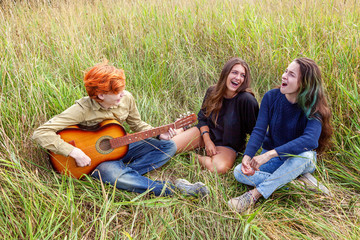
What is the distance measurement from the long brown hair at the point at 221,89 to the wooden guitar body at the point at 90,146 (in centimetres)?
98

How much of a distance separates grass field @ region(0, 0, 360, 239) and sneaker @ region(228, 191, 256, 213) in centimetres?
7

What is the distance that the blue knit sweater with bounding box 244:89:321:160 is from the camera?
2.30 m

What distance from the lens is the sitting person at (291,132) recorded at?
2318 millimetres

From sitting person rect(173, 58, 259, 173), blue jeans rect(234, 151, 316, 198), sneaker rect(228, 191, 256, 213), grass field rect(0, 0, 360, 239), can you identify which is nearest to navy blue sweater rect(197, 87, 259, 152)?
sitting person rect(173, 58, 259, 173)

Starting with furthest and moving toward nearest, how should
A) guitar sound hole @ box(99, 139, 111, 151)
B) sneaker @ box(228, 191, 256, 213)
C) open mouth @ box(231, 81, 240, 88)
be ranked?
open mouth @ box(231, 81, 240, 88)
guitar sound hole @ box(99, 139, 111, 151)
sneaker @ box(228, 191, 256, 213)

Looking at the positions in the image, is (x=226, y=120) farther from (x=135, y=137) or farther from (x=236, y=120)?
(x=135, y=137)

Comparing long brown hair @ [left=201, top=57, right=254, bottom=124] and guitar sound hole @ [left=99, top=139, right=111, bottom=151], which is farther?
long brown hair @ [left=201, top=57, right=254, bottom=124]

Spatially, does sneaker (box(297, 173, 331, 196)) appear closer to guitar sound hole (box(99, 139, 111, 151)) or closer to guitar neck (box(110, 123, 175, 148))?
guitar neck (box(110, 123, 175, 148))

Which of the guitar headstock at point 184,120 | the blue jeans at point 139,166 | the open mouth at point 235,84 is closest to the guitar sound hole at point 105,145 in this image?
the blue jeans at point 139,166

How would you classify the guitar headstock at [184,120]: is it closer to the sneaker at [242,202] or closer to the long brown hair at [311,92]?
the sneaker at [242,202]

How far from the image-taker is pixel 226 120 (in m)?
2.98

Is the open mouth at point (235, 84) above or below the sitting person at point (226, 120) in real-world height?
above

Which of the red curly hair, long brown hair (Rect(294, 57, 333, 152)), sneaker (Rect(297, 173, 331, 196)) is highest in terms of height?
the red curly hair

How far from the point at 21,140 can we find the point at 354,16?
4.09 metres
